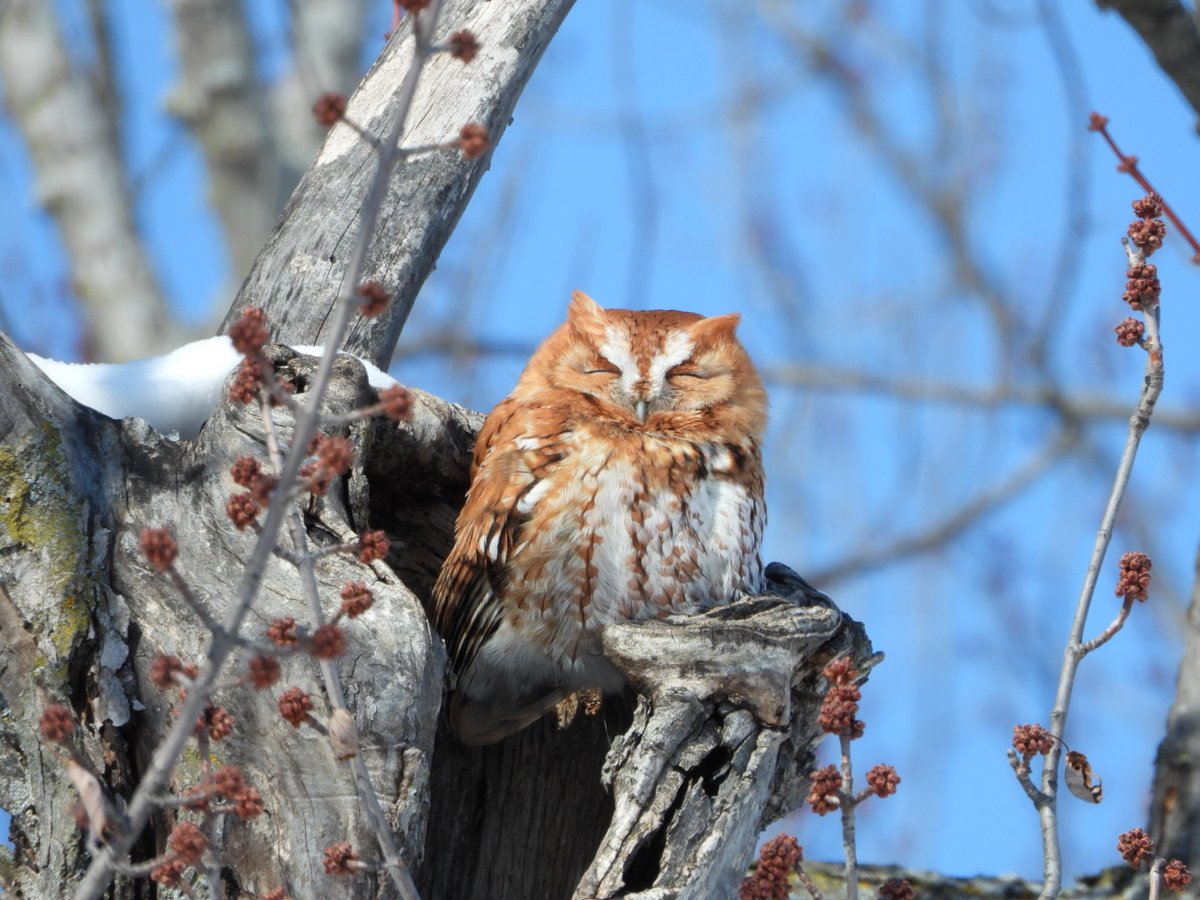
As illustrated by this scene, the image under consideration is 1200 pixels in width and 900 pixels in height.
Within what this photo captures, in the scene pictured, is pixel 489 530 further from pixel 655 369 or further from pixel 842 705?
pixel 842 705

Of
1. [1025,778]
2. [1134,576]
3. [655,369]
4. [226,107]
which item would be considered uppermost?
[226,107]

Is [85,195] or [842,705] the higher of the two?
[85,195]

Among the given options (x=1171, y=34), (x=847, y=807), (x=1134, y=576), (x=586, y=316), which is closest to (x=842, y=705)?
(x=847, y=807)

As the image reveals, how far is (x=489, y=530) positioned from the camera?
9.91ft

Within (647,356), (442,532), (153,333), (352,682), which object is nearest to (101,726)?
(352,682)

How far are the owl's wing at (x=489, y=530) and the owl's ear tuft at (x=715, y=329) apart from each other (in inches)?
19.3

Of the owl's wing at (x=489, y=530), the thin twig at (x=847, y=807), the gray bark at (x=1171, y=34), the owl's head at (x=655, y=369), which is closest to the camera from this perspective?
the thin twig at (x=847, y=807)

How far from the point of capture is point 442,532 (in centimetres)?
355

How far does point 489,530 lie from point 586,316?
Result: 77cm

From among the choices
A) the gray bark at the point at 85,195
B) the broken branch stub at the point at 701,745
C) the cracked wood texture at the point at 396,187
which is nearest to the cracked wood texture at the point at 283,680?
Answer: the broken branch stub at the point at 701,745

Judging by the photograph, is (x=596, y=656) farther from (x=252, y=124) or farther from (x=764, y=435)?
(x=252, y=124)

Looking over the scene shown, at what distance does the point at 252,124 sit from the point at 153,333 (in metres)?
1.16

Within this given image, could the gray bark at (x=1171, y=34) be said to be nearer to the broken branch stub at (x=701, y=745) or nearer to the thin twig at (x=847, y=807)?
the broken branch stub at (x=701, y=745)

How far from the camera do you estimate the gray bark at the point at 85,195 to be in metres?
6.67
